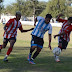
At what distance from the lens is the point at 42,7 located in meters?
112

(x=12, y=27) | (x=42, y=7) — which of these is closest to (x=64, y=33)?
(x=12, y=27)

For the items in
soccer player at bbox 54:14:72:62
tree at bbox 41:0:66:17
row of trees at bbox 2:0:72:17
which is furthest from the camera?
row of trees at bbox 2:0:72:17

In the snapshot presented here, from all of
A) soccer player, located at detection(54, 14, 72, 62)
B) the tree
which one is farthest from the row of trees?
soccer player, located at detection(54, 14, 72, 62)

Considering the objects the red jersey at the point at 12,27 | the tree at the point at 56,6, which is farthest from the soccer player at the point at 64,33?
the tree at the point at 56,6

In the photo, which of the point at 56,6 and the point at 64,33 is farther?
the point at 56,6

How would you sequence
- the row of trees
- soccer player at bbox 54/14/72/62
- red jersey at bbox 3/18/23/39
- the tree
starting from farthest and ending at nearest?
the row of trees → the tree → soccer player at bbox 54/14/72/62 → red jersey at bbox 3/18/23/39

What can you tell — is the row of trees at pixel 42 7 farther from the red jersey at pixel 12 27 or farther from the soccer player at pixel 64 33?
the red jersey at pixel 12 27

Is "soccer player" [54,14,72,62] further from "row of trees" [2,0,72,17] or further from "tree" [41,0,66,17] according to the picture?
"tree" [41,0,66,17]

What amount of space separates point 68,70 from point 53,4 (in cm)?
6990

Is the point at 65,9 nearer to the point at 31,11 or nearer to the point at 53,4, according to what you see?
the point at 53,4

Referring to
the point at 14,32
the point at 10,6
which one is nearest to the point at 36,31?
the point at 14,32

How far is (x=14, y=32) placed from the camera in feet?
31.6

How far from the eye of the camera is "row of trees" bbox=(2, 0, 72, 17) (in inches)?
3024

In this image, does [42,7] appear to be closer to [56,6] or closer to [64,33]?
[56,6]
